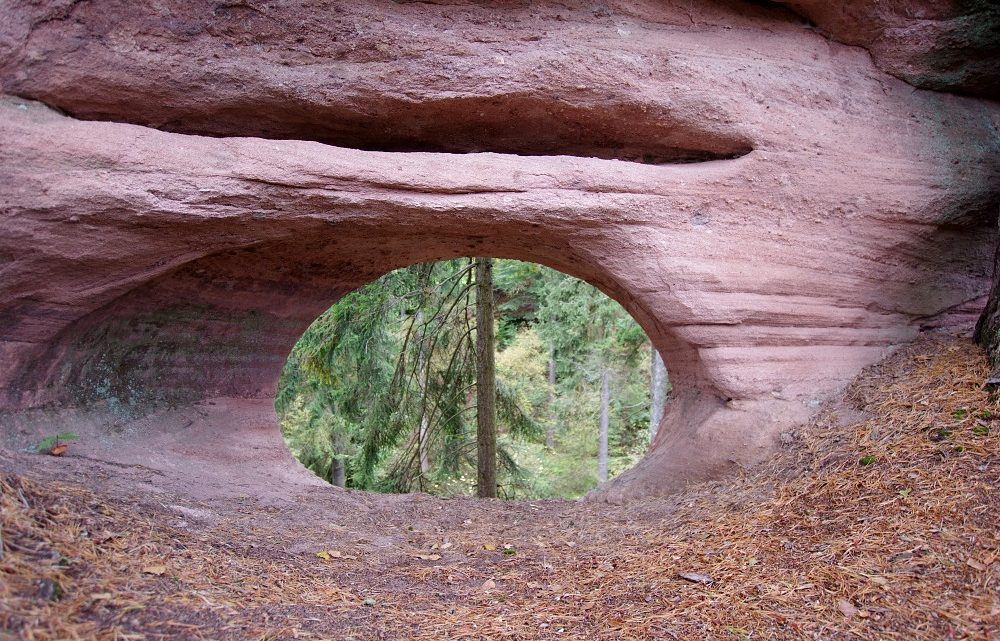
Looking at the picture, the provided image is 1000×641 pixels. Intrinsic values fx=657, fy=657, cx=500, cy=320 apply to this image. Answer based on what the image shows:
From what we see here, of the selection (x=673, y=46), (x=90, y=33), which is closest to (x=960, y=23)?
(x=673, y=46)

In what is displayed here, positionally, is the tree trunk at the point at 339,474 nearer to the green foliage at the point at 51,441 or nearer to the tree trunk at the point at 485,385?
the tree trunk at the point at 485,385

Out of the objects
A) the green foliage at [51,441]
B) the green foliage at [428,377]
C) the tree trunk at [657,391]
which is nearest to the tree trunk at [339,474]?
the green foliage at [428,377]

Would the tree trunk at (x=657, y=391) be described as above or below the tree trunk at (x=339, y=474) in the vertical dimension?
above

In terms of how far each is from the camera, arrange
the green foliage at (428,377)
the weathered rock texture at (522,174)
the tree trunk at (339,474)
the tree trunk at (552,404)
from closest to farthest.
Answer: the weathered rock texture at (522,174) → the green foliage at (428,377) → the tree trunk at (339,474) → the tree trunk at (552,404)

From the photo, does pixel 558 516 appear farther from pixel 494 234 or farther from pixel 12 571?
pixel 12 571

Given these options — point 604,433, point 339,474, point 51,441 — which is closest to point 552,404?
point 604,433

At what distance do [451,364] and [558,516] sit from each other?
4.01 m

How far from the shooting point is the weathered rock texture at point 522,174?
4055 mm

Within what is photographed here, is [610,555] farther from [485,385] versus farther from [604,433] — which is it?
[604,433]

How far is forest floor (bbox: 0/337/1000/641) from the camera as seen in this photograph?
259 centimetres

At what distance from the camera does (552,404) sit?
64.5ft

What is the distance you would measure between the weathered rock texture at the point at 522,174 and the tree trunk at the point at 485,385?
10.3ft

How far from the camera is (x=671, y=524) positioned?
4160mm

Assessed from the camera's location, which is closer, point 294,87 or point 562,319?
point 294,87
